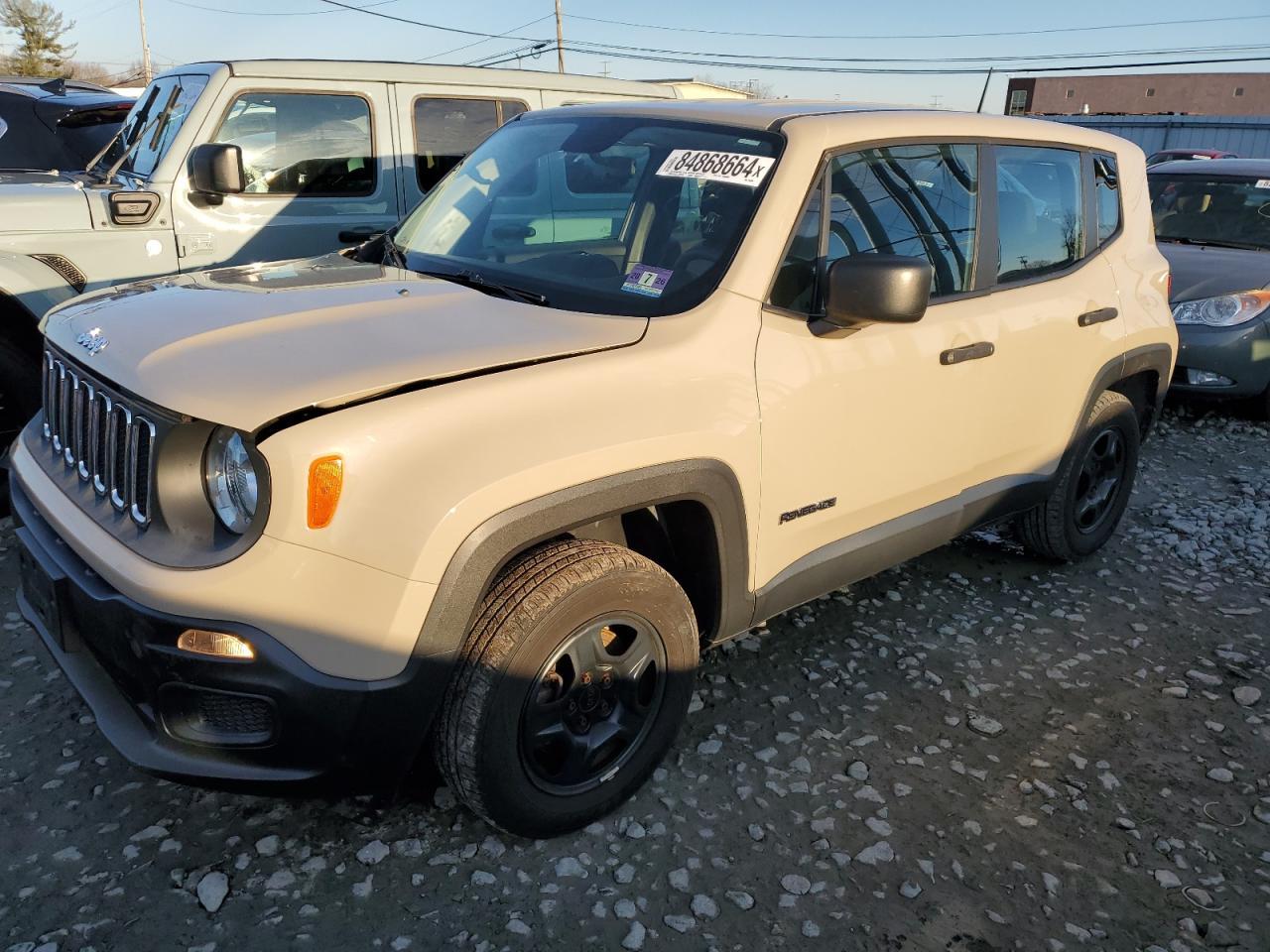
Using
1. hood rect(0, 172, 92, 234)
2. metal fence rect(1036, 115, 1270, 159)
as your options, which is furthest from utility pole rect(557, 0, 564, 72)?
hood rect(0, 172, 92, 234)

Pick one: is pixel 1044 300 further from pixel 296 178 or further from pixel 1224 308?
pixel 1224 308

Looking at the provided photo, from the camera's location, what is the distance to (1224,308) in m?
6.89

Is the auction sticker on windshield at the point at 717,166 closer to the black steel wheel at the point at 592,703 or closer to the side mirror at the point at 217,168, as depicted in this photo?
the black steel wheel at the point at 592,703

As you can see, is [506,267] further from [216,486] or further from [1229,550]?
[1229,550]

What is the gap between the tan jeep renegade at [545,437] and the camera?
2.13 metres

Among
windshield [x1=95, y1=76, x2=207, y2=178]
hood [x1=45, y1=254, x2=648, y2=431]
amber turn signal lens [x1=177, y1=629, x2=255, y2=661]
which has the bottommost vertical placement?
amber turn signal lens [x1=177, y1=629, x2=255, y2=661]

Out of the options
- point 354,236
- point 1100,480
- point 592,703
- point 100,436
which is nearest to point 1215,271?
point 1100,480

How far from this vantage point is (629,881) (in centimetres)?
258

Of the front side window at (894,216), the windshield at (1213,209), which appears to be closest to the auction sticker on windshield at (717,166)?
the front side window at (894,216)

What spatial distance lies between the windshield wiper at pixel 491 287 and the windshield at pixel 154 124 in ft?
9.97

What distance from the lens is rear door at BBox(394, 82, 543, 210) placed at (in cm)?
577

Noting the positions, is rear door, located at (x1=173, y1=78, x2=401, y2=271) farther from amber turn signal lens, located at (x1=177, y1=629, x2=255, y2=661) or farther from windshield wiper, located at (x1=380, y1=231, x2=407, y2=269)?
amber turn signal lens, located at (x1=177, y1=629, x2=255, y2=661)

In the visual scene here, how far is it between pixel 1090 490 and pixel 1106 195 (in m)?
1.32

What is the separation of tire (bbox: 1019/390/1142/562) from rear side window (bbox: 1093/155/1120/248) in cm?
71
